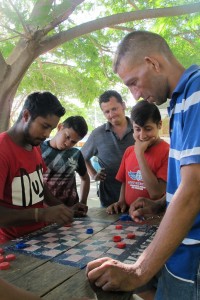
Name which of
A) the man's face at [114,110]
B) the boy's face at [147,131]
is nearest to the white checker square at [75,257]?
the boy's face at [147,131]

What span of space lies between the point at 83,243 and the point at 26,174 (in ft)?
2.54

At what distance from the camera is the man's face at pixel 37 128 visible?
2584 mm

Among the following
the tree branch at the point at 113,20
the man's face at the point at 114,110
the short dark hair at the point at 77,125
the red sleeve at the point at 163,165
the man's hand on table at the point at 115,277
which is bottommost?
the man's hand on table at the point at 115,277

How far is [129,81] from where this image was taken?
170cm

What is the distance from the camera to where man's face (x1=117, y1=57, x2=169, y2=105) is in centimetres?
163

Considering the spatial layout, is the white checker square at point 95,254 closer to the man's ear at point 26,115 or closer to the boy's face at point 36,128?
Answer: the boy's face at point 36,128

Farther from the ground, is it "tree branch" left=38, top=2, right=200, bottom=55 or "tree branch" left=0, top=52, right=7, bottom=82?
"tree branch" left=38, top=2, right=200, bottom=55

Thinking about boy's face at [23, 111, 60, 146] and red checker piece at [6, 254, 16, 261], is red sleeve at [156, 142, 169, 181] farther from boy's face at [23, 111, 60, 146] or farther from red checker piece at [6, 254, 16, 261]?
red checker piece at [6, 254, 16, 261]

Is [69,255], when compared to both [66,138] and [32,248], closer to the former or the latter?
[32,248]

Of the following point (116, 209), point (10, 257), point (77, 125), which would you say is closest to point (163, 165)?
point (116, 209)

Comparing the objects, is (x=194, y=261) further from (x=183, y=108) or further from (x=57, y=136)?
(x=57, y=136)

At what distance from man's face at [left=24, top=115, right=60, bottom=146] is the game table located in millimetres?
758

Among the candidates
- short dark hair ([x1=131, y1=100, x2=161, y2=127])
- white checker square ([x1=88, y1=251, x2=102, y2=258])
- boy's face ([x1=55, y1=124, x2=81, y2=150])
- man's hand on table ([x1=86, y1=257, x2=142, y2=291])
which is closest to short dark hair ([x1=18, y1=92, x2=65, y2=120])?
boy's face ([x1=55, y1=124, x2=81, y2=150])

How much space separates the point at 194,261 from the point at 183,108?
0.73 m
